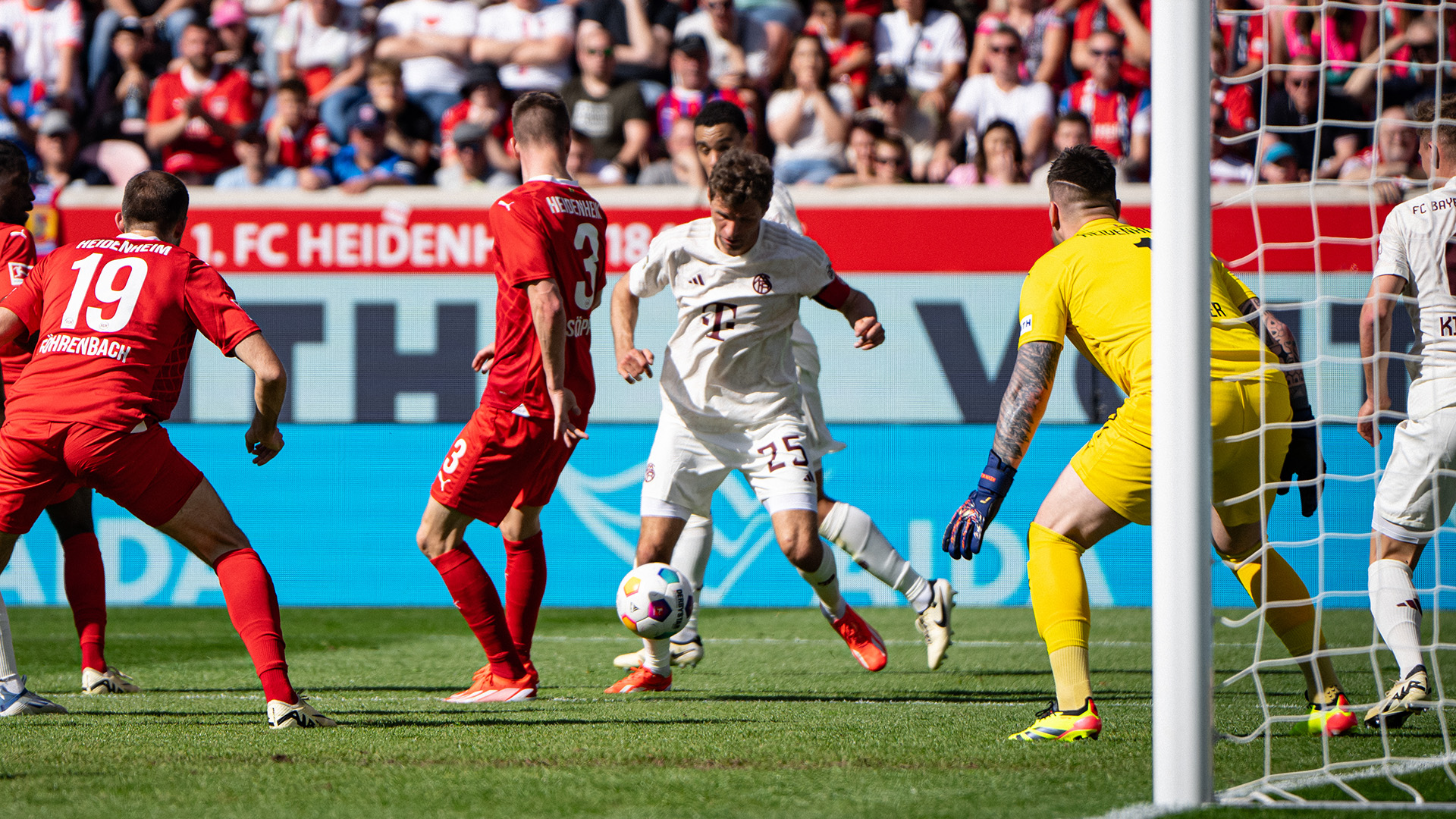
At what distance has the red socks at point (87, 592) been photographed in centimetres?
584

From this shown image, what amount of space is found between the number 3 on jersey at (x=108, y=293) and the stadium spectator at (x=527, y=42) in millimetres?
7949

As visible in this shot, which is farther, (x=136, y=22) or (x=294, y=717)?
(x=136, y=22)

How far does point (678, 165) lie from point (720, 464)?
620 centimetres

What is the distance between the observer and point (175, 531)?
4.52 m

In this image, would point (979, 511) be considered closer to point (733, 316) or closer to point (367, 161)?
point (733, 316)

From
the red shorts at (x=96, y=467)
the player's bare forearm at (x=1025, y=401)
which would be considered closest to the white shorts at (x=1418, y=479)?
the player's bare forearm at (x=1025, y=401)

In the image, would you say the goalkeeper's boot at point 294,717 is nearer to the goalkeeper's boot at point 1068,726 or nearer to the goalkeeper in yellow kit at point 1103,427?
the goalkeeper in yellow kit at point 1103,427

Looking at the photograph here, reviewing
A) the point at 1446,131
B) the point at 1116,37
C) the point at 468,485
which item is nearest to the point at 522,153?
the point at 468,485

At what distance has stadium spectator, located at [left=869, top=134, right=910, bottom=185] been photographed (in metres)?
10.9

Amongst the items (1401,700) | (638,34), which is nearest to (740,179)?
(1401,700)

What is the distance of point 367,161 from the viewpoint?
11445 millimetres

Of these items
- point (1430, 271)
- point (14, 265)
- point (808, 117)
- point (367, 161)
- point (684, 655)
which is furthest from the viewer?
point (808, 117)

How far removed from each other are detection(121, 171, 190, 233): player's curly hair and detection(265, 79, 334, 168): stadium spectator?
289 inches

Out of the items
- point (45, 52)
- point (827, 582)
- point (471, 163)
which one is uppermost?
point (45, 52)
